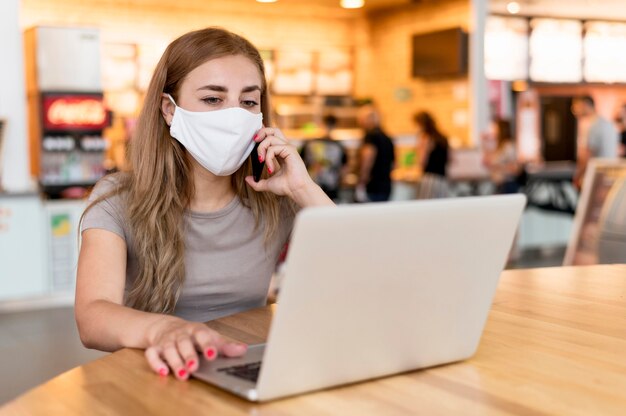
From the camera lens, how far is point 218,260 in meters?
1.92

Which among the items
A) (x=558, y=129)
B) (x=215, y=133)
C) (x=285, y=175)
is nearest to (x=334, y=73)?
(x=558, y=129)

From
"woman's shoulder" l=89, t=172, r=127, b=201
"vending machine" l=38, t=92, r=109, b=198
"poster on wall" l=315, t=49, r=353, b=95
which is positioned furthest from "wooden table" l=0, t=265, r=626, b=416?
"poster on wall" l=315, t=49, r=353, b=95

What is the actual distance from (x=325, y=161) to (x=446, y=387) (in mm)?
7049

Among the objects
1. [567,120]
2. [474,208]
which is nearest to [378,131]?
[567,120]

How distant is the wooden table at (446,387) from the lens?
1.08 metres

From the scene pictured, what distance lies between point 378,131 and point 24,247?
140 inches

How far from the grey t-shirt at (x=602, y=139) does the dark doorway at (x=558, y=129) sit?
4535 mm

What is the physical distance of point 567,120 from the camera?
12.9m

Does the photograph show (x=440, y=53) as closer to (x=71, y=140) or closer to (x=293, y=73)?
(x=293, y=73)

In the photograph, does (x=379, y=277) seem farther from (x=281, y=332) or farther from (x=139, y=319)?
(x=139, y=319)

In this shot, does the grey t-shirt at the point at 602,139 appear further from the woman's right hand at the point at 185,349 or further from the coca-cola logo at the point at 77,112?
the woman's right hand at the point at 185,349

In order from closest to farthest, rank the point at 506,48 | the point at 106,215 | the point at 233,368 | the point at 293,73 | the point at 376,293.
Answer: the point at 376,293
the point at 233,368
the point at 106,215
the point at 506,48
the point at 293,73

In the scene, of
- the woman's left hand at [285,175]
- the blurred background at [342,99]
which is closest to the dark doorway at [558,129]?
the blurred background at [342,99]

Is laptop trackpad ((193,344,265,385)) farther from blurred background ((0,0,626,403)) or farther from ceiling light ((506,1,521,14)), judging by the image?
ceiling light ((506,1,521,14))
